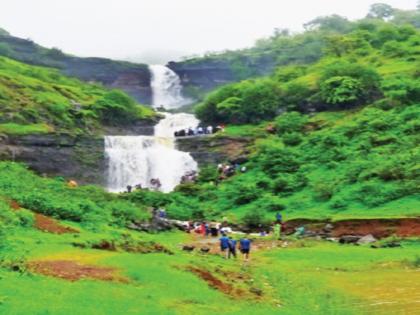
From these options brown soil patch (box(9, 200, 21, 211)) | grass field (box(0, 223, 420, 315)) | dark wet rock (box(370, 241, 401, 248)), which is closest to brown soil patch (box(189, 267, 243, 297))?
grass field (box(0, 223, 420, 315))

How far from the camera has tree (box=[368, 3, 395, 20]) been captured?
473 ft

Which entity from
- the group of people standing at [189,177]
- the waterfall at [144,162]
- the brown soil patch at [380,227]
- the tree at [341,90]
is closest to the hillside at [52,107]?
the waterfall at [144,162]

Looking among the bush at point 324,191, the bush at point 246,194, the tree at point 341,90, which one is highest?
the tree at point 341,90

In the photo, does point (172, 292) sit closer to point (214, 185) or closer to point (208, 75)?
point (214, 185)

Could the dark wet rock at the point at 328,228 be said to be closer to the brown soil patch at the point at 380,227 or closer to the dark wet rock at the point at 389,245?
the brown soil patch at the point at 380,227

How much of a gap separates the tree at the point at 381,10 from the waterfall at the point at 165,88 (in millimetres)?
63407

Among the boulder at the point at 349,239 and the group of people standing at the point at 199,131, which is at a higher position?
the group of people standing at the point at 199,131

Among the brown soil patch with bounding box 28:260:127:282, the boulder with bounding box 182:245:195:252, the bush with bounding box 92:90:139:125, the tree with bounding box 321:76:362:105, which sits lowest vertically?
the boulder with bounding box 182:245:195:252

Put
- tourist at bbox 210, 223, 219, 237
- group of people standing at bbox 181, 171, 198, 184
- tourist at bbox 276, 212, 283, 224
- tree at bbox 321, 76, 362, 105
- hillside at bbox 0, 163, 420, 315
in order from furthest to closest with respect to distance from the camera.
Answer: tree at bbox 321, 76, 362, 105
group of people standing at bbox 181, 171, 198, 184
tourist at bbox 276, 212, 283, 224
tourist at bbox 210, 223, 219, 237
hillside at bbox 0, 163, 420, 315

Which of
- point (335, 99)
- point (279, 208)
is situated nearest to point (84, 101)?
point (335, 99)

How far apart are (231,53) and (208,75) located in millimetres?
7680

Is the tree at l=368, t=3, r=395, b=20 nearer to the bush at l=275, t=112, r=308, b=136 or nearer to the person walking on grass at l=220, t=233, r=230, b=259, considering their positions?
the bush at l=275, t=112, r=308, b=136

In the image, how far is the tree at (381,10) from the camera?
144125mm

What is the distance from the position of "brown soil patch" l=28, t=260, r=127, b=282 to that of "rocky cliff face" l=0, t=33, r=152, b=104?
268 feet
